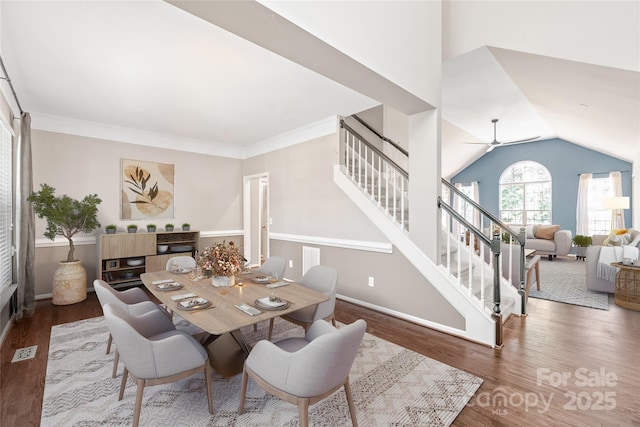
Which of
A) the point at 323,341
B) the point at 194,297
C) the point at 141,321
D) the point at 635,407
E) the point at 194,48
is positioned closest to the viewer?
the point at 323,341

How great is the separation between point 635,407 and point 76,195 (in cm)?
678

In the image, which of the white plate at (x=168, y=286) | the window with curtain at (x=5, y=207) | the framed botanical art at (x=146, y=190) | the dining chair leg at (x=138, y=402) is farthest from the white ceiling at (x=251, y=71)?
the dining chair leg at (x=138, y=402)

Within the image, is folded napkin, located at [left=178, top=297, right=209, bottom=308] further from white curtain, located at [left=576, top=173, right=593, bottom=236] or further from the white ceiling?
white curtain, located at [left=576, top=173, right=593, bottom=236]

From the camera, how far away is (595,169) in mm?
7668

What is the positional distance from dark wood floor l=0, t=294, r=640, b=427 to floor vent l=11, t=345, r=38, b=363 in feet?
0.16

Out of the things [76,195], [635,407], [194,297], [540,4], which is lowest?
[635,407]

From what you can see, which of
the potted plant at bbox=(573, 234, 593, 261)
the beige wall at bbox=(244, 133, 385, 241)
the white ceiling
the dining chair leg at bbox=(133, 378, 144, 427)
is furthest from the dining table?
the potted plant at bbox=(573, 234, 593, 261)

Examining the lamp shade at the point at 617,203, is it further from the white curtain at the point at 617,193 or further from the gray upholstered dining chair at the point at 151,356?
the gray upholstered dining chair at the point at 151,356

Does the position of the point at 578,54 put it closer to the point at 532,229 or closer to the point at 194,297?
the point at 194,297

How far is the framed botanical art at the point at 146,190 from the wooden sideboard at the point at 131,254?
535 mm

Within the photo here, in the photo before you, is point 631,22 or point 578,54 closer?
point 631,22

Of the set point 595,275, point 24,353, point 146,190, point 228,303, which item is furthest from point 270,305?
point 595,275

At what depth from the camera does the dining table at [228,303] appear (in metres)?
1.92

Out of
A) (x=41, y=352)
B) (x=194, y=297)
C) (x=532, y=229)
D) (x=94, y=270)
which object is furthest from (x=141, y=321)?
(x=532, y=229)
